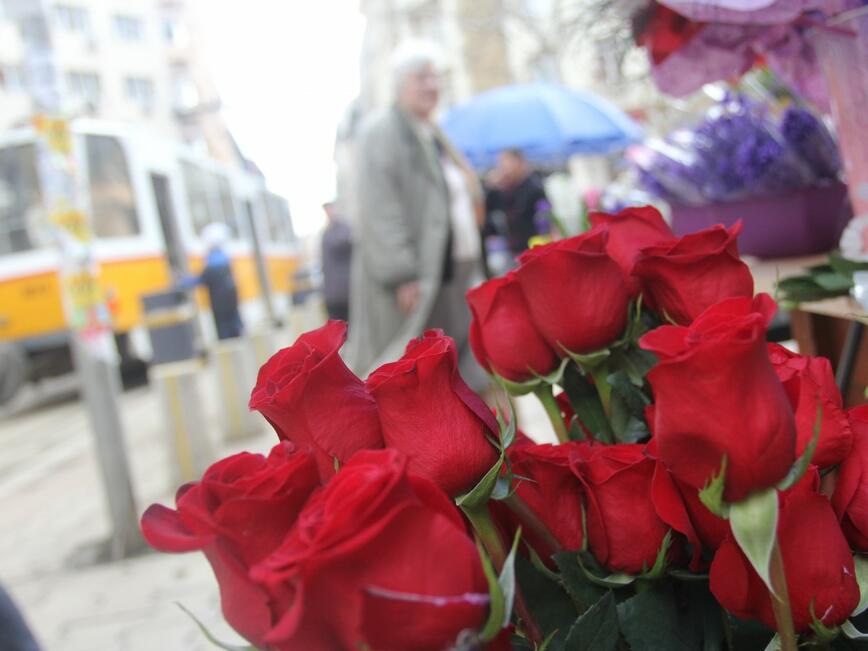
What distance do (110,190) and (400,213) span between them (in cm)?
971

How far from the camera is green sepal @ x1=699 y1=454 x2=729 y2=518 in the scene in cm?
46

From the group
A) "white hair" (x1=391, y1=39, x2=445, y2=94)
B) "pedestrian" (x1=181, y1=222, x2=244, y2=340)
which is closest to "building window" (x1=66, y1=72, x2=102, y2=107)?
"pedestrian" (x1=181, y1=222, x2=244, y2=340)

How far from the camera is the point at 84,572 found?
4.50m

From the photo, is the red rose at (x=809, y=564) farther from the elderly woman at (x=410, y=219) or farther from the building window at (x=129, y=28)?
the building window at (x=129, y=28)

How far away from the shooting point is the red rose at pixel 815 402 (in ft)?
1.72

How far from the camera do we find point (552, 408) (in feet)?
2.52

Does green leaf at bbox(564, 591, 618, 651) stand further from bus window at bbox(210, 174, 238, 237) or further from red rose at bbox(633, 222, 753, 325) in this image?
bus window at bbox(210, 174, 238, 237)

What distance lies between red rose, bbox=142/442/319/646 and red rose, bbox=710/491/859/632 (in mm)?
266

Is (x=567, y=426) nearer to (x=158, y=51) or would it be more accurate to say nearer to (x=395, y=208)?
(x=395, y=208)

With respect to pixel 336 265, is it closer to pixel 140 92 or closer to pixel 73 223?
pixel 73 223

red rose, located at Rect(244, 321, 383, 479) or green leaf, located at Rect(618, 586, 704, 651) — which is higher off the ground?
red rose, located at Rect(244, 321, 383, 479)

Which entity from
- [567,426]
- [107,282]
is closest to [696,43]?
[567,426]

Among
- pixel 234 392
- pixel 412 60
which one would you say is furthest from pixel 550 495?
pixel 234 392

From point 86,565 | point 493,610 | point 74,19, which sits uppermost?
point 74,19
